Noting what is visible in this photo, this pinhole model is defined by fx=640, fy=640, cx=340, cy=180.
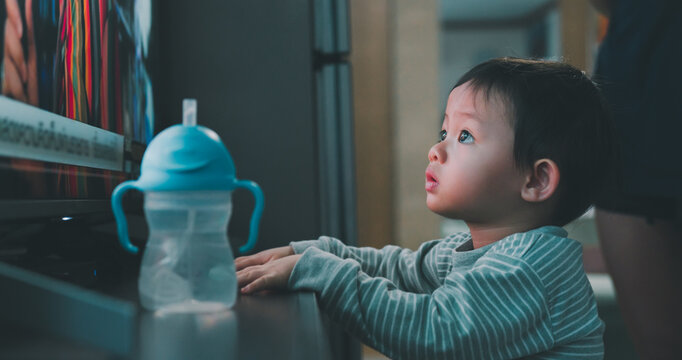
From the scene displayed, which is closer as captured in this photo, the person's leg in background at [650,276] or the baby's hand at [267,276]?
the baby's hand at [267,276]

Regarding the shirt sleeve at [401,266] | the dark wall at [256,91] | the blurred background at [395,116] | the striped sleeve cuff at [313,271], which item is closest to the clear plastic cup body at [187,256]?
the striped sleeve cuff at [313,271]

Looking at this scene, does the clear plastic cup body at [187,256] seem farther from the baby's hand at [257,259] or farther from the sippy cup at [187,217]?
the baby's hand at [257,259]

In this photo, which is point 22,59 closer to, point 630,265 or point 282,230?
point 282,230

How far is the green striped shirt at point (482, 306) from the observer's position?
792 millimetres

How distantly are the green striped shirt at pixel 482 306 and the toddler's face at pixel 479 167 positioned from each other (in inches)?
4.5

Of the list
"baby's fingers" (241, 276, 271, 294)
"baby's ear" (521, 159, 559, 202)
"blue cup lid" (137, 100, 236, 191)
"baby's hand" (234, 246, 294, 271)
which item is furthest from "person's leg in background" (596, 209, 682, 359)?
"blue cup lid" (137, 100, 236, 191)

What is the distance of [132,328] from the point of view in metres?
0.36

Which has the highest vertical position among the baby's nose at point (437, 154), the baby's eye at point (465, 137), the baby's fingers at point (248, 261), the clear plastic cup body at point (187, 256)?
the baby's eye at point (465, 137)

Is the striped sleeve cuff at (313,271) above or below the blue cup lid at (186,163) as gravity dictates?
below

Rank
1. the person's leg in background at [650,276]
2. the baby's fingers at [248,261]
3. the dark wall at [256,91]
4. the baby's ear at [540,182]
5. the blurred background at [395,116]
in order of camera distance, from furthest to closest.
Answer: the blurred background at [395,116]
the person's leg in background at [650,276]
the dark wall at [256,91]
the baby's ear at [540,182]
the baby's fingers at [248,261]

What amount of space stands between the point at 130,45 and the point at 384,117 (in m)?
2.33

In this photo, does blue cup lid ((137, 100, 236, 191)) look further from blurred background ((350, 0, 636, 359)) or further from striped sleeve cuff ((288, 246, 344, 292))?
blurred background ((350, 0, 636, 359))

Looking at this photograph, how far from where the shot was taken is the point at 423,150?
3.46 meters

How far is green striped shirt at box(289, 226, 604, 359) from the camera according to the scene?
31.2 inches
